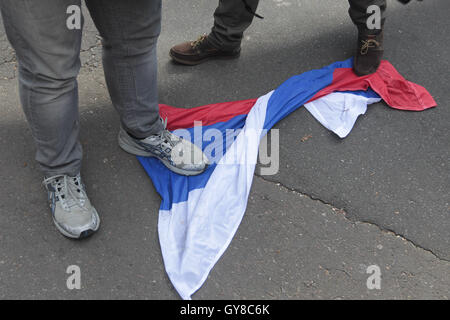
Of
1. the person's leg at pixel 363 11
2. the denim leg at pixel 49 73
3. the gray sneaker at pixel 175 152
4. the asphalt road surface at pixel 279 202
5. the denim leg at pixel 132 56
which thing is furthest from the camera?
the person's leg at pixel 363 11

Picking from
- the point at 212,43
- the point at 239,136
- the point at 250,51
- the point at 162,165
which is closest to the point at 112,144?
the point at 162,165

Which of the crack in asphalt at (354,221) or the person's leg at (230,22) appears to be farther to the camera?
the person's leg at (230,22)

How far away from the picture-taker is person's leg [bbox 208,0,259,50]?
256 cm

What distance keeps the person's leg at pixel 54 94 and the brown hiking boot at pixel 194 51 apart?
40.9 inches

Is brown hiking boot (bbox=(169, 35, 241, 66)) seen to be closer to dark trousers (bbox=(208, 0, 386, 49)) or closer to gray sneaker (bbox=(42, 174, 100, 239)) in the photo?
dark trousers (bbox=(208, 0, 386, 49))

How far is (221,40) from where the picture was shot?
2.68 metres

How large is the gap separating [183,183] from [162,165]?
16 centimetres

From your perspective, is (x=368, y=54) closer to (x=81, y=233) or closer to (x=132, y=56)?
(x=132, y=56)

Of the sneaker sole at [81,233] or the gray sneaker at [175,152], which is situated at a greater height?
the gray sneaker at [175,152]

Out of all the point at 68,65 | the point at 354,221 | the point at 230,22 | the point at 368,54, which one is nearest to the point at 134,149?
the point at 68,65

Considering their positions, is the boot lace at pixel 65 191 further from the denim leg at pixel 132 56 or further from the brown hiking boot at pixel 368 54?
the brown hiking boot at pixel 368 54

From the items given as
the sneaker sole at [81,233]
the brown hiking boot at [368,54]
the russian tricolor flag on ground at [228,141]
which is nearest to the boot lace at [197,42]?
the russian tricolor flag on ground at [228,141]

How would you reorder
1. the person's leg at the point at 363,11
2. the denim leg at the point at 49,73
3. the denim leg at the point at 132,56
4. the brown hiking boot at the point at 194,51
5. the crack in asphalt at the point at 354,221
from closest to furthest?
the denim leg at the point at 49,73 < the denim leg at the point at 132,56 < the crack in asphalt at the point at 354,221 < the person's leg at the point at 363,11 < the brown hiking boot at the point at 194,51

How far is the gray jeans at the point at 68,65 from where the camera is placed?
58.1 inches
